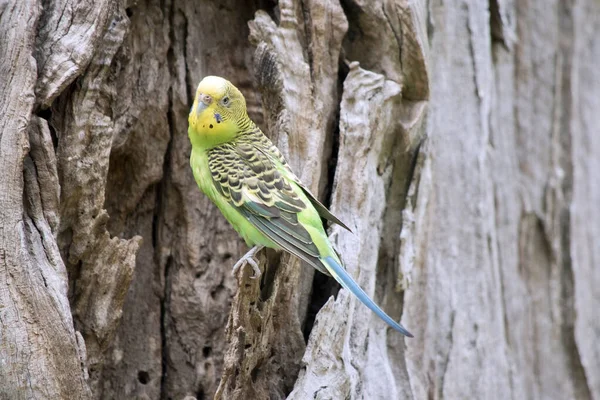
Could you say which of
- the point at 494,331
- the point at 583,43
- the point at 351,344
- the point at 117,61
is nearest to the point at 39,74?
the point at 117,61

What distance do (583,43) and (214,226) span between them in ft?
11.0

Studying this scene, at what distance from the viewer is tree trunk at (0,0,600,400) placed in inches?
124

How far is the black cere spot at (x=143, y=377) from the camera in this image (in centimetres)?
383

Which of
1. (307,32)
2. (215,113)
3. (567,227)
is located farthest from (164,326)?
(567,227)

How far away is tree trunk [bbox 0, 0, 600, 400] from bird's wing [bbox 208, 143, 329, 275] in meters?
0.21

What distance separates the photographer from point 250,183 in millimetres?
3559

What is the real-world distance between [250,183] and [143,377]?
125cm

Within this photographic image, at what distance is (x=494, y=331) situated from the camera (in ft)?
14.5

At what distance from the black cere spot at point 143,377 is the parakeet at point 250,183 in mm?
938

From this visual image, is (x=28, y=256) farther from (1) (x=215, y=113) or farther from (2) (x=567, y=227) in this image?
(2) (x=567, y=227)

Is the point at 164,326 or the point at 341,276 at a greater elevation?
the point at 341,276

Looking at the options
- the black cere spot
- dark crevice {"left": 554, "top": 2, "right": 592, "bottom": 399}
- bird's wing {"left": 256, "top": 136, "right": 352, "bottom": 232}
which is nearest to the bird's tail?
bird's wing {"left": 256, "top": 136, "right": 352, "bottom": 232}

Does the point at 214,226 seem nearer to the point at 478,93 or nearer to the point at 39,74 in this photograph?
the point at 39,74

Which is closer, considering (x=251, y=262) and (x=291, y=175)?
(x=251, y=262)
